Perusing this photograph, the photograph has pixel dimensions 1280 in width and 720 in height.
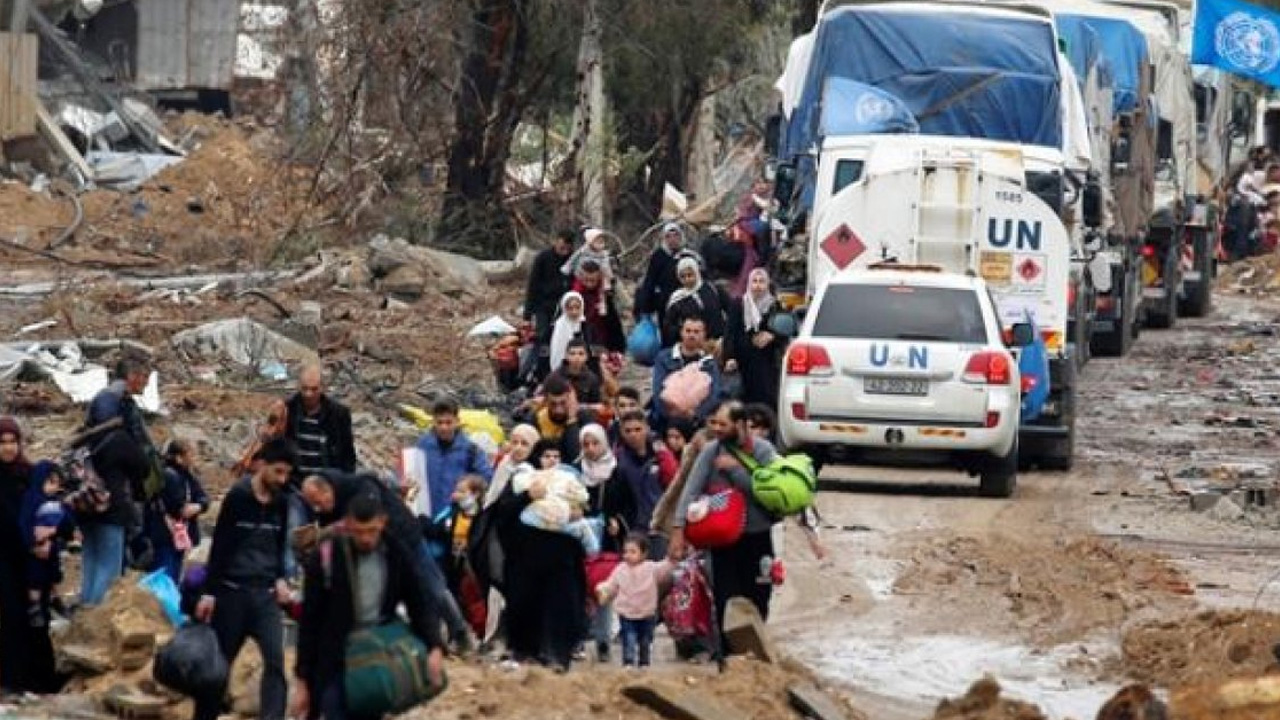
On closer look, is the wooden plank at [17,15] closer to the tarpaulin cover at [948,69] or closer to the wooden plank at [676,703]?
the tarpaulin cover at [948,69]

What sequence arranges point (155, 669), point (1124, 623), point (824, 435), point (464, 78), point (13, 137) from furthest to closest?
point (13, 137) → point (464, 78) → point (824, 435) → point (1124, 623) → point (155, 669)

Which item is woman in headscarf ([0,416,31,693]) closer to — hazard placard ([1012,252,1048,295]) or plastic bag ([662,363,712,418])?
plastic bag ([662,363,712,418])

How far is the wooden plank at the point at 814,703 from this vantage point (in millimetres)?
14922

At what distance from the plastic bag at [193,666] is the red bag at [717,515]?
2.81 meters

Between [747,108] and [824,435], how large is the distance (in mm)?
33591

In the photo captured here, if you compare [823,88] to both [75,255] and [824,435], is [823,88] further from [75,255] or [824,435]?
[75,255]

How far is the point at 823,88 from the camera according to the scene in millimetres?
31078

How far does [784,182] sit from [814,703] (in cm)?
1643

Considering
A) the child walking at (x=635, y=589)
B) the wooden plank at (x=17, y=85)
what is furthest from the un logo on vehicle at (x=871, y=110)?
the wooden plank at (x=17, y=85)

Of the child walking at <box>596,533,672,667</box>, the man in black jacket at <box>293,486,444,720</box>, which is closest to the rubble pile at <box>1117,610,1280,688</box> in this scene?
the child walking at <box>596,533,672,667</box>

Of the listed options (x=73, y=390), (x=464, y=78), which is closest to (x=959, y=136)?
(x=73, y=390)

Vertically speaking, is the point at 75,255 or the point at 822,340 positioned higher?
the point at 822,340

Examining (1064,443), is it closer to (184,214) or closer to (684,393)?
(684,393)

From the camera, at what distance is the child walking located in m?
17.2
